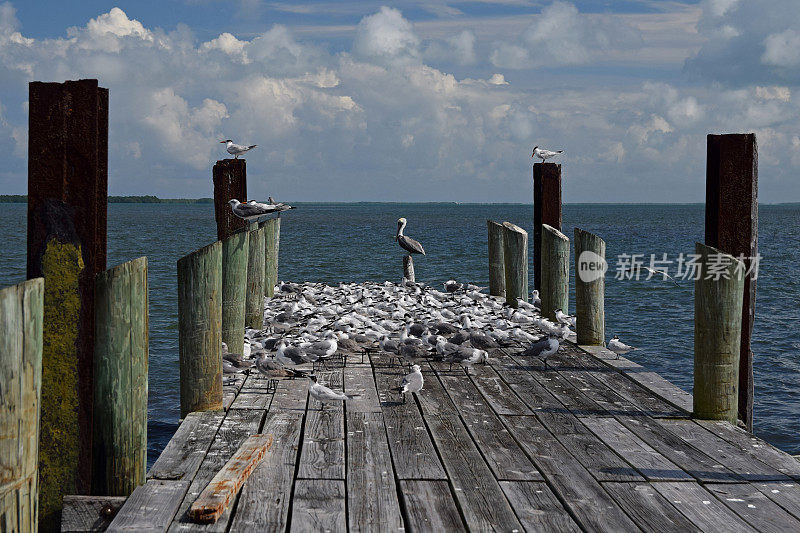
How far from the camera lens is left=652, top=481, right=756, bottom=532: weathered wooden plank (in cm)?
457

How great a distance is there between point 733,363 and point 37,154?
5.70 metres

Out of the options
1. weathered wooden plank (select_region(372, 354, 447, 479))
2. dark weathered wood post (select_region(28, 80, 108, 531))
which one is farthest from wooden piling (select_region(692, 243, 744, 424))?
dark weathered wood post (select_region(28, 80, 108, 531))

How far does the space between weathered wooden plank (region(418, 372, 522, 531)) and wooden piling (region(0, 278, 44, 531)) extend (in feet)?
7.94

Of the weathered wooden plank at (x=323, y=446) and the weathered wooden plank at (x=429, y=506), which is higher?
the weathered wooden plank at (x=323, y=446)

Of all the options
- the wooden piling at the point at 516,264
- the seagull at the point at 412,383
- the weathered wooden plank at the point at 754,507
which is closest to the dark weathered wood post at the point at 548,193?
the wooden piling at the point at 516,264

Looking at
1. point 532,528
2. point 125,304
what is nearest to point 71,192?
point 125,304

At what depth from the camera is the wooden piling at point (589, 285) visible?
9914 mm

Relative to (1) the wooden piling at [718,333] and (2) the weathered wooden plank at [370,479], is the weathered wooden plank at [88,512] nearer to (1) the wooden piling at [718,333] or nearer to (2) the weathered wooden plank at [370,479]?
(2) the weathered wooden plank at [370,479]

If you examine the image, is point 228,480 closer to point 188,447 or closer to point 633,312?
point 188,447

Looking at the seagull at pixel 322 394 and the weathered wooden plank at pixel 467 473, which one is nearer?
the weathered wooden plank at pixel 467 473

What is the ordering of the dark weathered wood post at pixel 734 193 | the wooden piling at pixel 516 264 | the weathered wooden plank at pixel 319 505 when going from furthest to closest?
the wooden piling at pixel 516 264 → the dark weathered wood post at pixel 734 193 → the weathered wooden plank at pixel 319 505

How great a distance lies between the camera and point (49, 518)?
504cm

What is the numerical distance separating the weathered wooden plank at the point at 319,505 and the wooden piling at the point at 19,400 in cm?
147

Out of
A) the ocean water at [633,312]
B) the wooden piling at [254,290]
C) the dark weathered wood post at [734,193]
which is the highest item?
the dark weathered wood post at [734,193]
